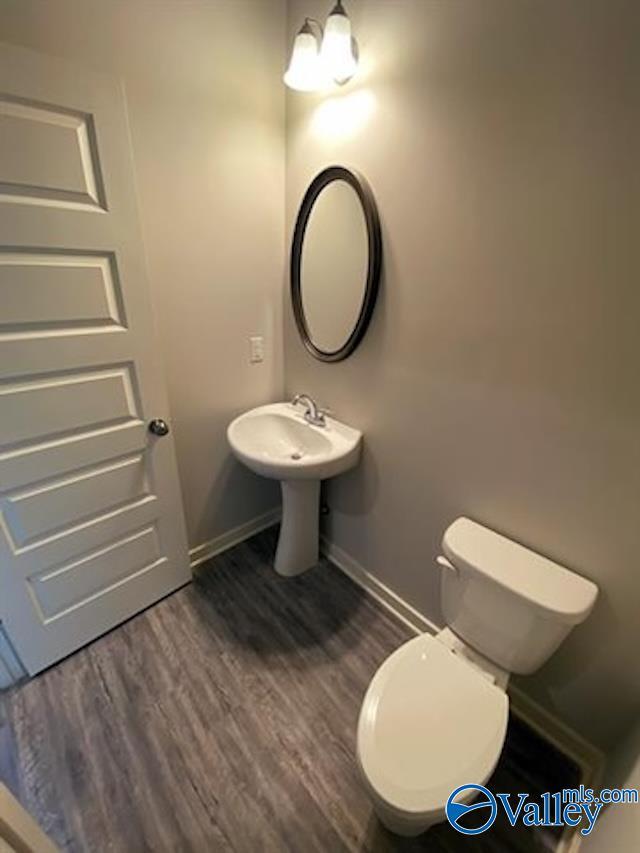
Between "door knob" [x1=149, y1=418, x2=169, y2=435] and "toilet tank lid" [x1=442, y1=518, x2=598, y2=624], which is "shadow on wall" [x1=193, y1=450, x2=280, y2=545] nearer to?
"door knob" [x1=149, y1=418, x2=169, y2=435]

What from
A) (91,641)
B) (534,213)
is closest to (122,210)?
(534,213)

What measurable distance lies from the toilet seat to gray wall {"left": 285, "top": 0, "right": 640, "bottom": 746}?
399 mm

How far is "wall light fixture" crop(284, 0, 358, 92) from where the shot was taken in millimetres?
1186

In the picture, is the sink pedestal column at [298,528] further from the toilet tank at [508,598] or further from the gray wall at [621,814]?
the gray wall at [621,814]

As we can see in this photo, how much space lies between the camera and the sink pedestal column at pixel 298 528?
178cm

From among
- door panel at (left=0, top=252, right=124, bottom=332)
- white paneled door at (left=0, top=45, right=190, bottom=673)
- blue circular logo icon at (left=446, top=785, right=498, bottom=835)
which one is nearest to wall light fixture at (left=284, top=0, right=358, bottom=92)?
white paneled door at (left=0, top=45, right=190, bottom=673)

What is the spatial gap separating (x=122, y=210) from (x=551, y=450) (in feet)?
5.03

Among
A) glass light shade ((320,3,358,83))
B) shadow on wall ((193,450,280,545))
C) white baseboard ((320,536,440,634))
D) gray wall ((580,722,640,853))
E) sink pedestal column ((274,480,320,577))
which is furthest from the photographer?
shadow on wall ((193,450,280,545))

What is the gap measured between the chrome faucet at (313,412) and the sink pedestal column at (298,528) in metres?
0.28

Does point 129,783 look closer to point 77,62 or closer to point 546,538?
point 546,538

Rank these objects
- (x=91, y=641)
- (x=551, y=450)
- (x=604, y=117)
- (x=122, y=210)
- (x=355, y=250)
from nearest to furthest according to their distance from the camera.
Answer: (x=604, y=117) < (x=551, y=450) < (x=122, y=210) < (x=355, y=250) < (x=91, y=641)

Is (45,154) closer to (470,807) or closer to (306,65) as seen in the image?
(306,65)

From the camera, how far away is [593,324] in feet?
3.15

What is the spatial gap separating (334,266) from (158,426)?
38.5 inches
